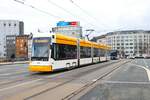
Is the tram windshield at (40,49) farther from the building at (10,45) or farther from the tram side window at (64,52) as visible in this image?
the building at (10,45)

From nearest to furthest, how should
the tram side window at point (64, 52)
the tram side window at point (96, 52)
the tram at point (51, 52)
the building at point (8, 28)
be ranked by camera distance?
the tram at point (51, 52), the tram side window at point (64, 52), the tram side window at point (96, 52), the building at point (8, 28)

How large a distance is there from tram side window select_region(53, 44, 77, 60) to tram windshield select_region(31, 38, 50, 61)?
0.81 metres

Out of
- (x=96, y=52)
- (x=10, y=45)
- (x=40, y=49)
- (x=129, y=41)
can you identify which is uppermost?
(x=129, y=41)

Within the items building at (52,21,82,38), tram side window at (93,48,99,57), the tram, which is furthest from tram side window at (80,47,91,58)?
building at (52,21,82,38)

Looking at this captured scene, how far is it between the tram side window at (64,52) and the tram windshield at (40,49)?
2.64 feet

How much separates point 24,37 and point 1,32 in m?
10.0

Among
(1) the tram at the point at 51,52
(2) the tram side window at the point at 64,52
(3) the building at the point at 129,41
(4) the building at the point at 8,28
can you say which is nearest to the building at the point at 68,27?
(4) the building at the point at 8,28

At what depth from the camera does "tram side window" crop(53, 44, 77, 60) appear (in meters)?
25.4

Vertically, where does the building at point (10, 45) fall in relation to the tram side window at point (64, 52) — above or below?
above

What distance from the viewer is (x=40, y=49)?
2472 centimetres

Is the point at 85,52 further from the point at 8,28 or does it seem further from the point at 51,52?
the point at 8,28

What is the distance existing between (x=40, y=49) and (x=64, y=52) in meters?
3.20

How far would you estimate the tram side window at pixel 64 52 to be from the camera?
25.4 meters

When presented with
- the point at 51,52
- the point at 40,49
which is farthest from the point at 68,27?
the point at 51,52
